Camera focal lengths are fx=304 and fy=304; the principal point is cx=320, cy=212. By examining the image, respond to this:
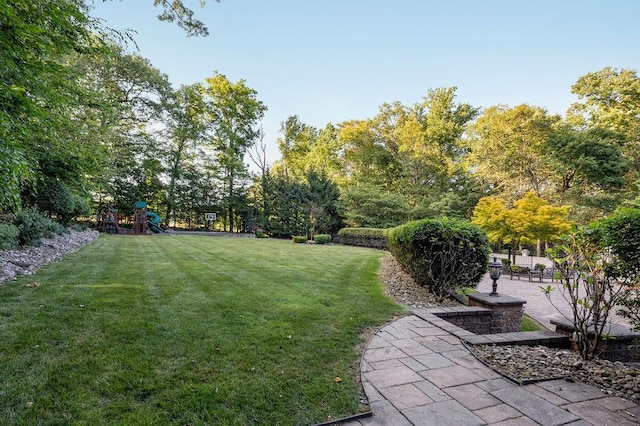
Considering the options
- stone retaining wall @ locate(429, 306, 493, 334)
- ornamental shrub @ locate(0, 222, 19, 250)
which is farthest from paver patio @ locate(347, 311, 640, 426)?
ornamental shrub @ locate(0, 222, 19, 250)

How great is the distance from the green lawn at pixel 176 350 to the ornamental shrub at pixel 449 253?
1.18 metres

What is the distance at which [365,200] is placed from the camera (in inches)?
822

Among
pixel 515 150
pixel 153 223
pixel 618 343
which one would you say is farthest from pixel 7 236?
pixel 515 150

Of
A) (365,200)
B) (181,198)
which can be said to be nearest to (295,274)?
(365,200)

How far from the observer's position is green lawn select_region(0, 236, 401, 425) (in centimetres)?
189

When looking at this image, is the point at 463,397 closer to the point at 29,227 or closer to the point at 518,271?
the point at 29,227

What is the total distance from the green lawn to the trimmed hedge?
1088 centimetres

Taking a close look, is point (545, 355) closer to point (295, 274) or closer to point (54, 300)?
point (295, 274)

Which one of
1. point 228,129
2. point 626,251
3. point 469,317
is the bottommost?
point 469,317

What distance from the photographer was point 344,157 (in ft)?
90.4

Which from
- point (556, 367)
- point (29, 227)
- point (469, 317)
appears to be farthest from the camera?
point (29, 227)

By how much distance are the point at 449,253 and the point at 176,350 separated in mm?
4346

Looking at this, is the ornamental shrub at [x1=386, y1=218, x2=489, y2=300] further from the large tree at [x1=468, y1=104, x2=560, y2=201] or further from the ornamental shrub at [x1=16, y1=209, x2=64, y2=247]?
the large tree at [x1=468, y1=104, x2=560, y2=201]

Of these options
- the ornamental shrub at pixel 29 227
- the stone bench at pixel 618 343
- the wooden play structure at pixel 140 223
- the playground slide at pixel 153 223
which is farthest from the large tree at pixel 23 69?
the playground slide at pixel 153 223
